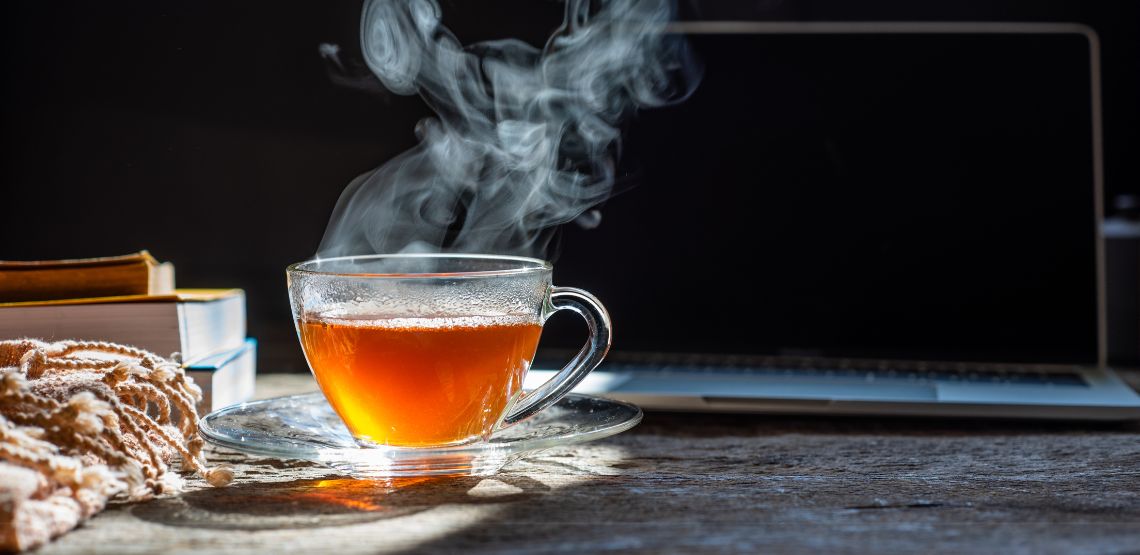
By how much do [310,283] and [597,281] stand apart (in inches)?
27.2

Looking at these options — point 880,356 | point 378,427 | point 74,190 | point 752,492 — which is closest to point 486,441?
point 378,427

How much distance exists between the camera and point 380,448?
72 centimetres

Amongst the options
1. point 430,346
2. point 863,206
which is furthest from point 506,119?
point 430,346

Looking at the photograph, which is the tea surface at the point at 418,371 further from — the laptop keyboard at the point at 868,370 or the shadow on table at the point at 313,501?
the laptop keyboard at the point at 868,370

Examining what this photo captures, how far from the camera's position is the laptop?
1290 millimetres

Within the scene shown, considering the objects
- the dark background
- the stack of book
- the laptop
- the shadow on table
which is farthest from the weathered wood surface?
the dark background

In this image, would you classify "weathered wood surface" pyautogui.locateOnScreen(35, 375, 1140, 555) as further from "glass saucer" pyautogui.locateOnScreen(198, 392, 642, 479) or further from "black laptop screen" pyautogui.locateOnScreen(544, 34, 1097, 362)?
"black laptop screen" pyautogui.locateOnScreen(544, 34, 1097, 362)

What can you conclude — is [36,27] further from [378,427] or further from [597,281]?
[378,427]

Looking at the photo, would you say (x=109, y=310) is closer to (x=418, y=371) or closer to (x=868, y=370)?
(x=418, y=371)

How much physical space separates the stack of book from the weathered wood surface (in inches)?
6.5

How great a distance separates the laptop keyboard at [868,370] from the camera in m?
1.13

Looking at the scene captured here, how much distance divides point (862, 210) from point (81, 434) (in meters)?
1.00

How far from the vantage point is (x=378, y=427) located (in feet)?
2.49

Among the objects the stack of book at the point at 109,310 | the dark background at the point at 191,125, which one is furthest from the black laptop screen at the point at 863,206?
the stack of book at the point at 109,310
